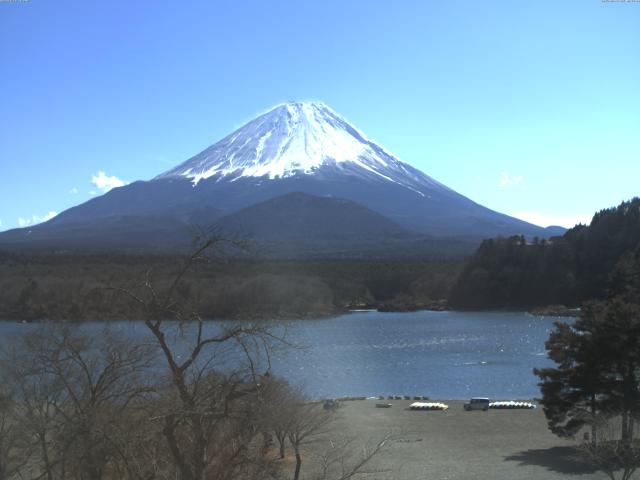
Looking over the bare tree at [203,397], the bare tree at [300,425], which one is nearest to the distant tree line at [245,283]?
the bare tree at [203,397]

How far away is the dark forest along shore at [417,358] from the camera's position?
25.3m

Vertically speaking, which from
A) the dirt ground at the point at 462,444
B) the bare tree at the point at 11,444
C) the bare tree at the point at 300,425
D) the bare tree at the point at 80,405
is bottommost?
the dirt ground at the point at 462,444

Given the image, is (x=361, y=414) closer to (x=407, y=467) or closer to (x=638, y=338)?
(x=407, y=467)

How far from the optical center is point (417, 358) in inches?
1299

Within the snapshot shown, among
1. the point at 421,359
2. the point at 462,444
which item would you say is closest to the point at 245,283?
the point at 421,359

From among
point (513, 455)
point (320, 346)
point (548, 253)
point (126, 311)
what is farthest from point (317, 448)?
point (548, 253)

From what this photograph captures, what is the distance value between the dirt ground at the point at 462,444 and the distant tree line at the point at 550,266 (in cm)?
4042

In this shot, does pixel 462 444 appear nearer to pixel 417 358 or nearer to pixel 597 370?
pixel 597 370

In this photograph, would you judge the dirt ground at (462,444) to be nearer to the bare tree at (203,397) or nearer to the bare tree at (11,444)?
the bare tree at (11,444)

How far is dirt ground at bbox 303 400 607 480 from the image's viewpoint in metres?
13.2

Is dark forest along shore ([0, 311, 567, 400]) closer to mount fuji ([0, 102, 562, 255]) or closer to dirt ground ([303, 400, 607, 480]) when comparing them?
dirt ground ([303, 400, 607, 480])

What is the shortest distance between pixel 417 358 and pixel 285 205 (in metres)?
78.3

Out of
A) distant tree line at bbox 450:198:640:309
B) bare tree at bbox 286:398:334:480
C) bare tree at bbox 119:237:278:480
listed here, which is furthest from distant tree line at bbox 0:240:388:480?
distant tree line at bbox 450:198:640:309

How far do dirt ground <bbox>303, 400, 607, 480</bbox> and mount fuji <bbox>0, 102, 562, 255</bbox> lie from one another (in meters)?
58.3
